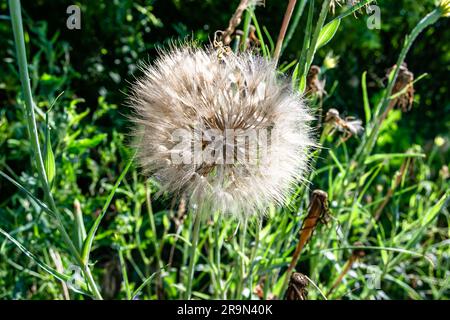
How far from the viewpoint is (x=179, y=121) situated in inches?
35.6

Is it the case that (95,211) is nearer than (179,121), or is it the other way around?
(179,121)

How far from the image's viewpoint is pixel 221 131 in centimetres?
89

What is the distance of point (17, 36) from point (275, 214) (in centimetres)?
85

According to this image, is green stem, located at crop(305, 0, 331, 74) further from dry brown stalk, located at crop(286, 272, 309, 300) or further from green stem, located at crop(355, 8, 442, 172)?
dry brown stalk, located at crop(286, 272, 309, 300)

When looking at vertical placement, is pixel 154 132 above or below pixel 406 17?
below

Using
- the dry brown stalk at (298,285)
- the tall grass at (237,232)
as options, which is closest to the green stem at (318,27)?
the tall grass at (237,232)

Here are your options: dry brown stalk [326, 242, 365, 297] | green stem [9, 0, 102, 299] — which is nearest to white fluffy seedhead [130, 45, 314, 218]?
green stem [9, 0, 102, 299]

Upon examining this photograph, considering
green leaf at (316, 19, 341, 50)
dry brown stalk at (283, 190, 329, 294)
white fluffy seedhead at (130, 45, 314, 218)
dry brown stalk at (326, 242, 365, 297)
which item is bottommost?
dry brown stalk at (326, 242, 365, 297)

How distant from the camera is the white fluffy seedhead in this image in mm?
895

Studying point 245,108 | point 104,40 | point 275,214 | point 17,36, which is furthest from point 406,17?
point 17,36

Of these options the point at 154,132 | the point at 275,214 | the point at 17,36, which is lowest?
the point at 275,214

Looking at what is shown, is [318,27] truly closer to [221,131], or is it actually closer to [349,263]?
[221,131]

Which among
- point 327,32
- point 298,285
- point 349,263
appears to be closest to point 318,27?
point 327,32
